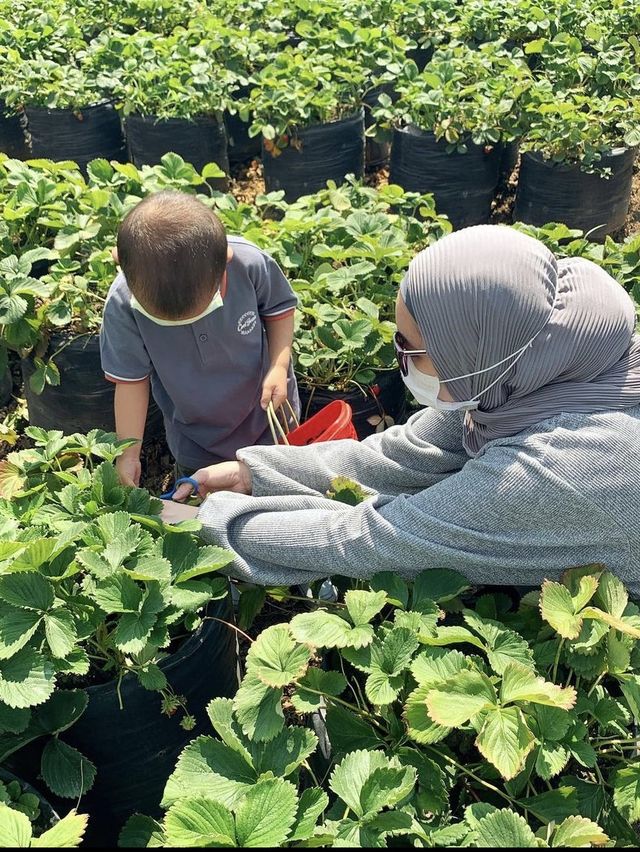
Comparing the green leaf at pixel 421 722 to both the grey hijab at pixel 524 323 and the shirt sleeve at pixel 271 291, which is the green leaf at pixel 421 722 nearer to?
the grey hijab at pixel 524 323

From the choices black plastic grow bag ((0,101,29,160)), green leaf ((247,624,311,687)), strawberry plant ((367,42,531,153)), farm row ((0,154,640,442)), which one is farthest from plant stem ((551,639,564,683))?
black plastic grow bag ((0,101,29,160))

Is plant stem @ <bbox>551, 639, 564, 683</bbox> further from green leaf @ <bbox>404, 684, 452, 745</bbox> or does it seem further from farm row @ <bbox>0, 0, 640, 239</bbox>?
farm row @ <bbox>0, 0, 640, 239</bbox>

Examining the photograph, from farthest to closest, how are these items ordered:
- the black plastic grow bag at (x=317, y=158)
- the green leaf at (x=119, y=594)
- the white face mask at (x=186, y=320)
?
1. the black plastic grow bag at (x=317, y=158)
2. the white face mask at (x=186, y=320)
3. the green leaf at (x=119, y=594)

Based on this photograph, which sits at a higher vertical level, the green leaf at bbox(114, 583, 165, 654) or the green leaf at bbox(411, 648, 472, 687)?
the green leaf at bbox(411, 648, 472, 687)

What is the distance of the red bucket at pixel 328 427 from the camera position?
81.4 inches

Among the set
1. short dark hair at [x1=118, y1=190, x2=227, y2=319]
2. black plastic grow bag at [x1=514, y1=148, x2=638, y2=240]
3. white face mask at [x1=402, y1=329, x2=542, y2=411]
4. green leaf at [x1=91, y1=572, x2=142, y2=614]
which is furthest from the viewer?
black plastic grow bag at [x1=514, y1=148, x2=638, y2=240]

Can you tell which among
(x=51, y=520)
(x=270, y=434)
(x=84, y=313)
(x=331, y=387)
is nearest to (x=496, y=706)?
(x=51, y=520)

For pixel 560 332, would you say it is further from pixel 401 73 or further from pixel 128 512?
pixel 401 73

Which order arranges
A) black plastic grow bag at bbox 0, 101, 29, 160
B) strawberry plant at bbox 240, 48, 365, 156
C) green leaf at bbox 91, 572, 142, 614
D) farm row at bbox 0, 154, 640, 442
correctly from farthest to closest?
black plastic grow bag at bbox 0, 101, 29, 160
strawberry plant at bbox 240, 48, 365, 156
farm row at bbox 0, 154, 640, 442
green leaf at bbox 91, 572, 142, 614

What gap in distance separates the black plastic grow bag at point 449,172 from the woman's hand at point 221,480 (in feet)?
9.12

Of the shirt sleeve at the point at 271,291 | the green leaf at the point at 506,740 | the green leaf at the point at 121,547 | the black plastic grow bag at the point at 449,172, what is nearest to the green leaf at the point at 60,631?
the green leaf at the point at 121,547

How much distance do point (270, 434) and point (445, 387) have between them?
942 mm

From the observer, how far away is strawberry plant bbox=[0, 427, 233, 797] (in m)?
1.35

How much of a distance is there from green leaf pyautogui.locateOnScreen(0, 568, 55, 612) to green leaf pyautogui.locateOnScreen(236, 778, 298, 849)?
0.50 meters
